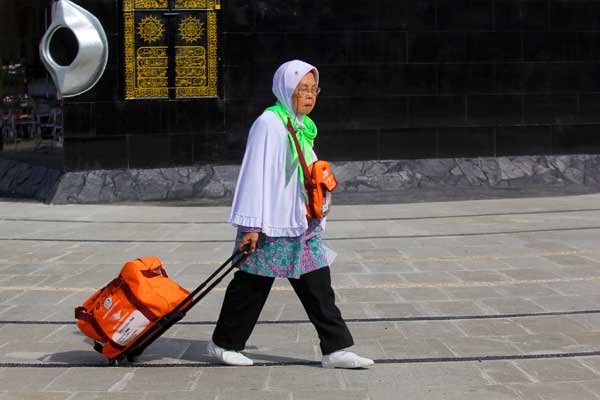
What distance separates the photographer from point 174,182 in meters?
14.6

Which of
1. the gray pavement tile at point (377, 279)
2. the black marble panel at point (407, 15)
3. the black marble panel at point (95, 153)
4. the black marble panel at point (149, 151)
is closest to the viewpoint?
the gray pavement tile at point (377, 279)

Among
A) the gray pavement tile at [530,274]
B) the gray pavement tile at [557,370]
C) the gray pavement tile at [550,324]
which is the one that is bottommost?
the gray pavement tile at [557,370]

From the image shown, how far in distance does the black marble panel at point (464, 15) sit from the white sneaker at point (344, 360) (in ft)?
32.8

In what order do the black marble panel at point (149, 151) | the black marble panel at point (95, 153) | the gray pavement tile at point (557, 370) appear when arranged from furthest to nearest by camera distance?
the black marble panel at point (149, 151) → the black marble panel at point (95, 153) → the gray pavement tile at point (557, 370)

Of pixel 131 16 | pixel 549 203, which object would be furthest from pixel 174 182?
pixel 549 203

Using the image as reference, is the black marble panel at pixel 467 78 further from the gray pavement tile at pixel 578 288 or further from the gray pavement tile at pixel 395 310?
the gray pavement tile at pixel 395 310

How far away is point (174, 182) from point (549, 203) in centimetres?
505

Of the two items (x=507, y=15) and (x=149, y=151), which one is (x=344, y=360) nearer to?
(x=149, y=151)

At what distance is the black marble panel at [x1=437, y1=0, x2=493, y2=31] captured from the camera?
594 inches

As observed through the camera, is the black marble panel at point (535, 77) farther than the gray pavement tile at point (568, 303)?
Yes

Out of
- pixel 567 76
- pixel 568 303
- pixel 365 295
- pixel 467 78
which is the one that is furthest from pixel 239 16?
pixel 568 303

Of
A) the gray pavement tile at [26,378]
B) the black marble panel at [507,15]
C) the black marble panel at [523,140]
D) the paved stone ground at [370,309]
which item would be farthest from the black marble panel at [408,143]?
the gray pavement tile at [26,378]

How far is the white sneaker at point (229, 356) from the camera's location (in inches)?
232

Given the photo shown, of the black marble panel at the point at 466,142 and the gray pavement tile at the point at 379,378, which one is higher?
the black marble panel at the point at 466,142
